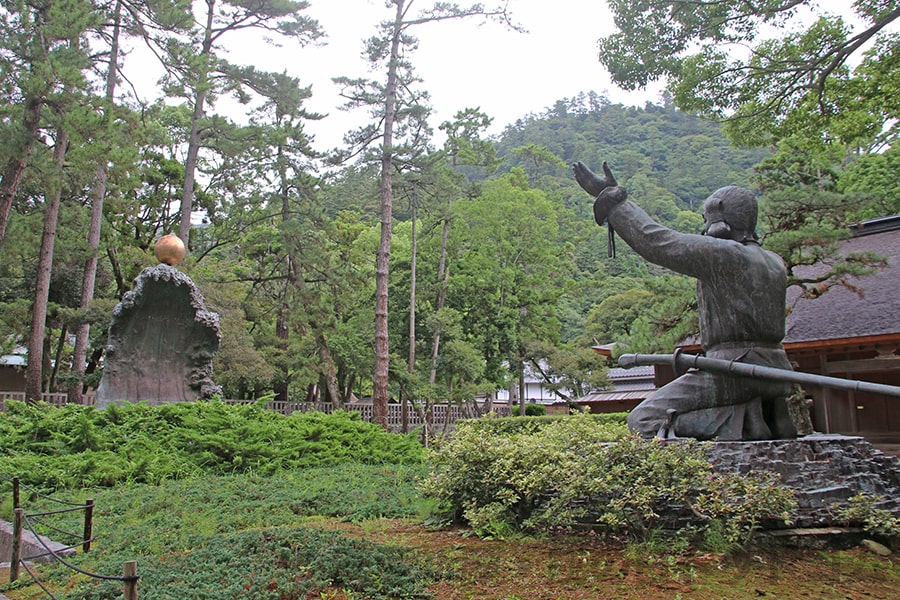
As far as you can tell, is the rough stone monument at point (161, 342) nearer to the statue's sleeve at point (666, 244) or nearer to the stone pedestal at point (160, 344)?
the stone pedestal at point (160, 344)

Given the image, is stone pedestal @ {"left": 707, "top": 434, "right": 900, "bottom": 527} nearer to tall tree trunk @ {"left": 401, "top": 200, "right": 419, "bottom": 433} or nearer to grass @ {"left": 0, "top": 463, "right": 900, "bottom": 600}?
grass @ {"left": 0, "top": 463, "right": 900, "bottom": 600}

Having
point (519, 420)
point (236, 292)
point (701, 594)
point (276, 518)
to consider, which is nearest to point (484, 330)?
point (519, 420)

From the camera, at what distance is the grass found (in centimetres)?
Answer: 379

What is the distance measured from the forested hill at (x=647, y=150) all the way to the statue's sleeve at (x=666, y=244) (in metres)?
33.0

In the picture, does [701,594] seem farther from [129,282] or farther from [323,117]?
[129,282]

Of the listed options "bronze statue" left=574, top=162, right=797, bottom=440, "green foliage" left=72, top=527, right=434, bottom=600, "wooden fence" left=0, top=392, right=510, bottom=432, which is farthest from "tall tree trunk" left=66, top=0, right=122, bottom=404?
"bronze statue" left=574, top=162, right=797, bottom=440

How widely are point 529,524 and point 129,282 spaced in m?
19.0

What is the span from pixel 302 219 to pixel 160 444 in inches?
501

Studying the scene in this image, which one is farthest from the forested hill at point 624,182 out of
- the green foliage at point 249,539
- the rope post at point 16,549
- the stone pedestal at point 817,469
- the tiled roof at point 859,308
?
the rope post at point 16,549

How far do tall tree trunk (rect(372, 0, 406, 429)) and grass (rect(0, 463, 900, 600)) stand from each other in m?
9.72

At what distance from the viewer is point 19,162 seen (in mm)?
11695

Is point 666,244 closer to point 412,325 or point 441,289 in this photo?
point 412,325

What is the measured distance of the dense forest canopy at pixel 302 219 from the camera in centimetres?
1177

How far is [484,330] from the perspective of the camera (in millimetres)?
24906
